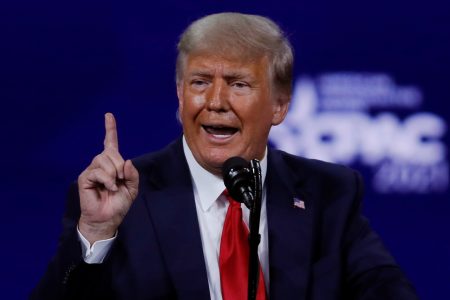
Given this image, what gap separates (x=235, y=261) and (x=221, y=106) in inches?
14.4

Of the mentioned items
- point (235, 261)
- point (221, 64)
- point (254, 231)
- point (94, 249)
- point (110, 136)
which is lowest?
point (235, 261)

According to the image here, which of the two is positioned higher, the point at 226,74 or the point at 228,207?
the point at 226,74

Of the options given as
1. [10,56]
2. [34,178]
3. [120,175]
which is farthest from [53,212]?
[120,175]

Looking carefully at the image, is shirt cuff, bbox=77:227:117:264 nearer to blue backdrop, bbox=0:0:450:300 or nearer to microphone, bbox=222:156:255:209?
microphone, bbox=222:156:255:209

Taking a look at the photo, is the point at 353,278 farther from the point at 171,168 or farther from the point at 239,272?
the point at 171,168

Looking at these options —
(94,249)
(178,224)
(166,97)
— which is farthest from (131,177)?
(166,97)

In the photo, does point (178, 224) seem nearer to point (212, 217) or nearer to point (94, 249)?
point (212, 217)

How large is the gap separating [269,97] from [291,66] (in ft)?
0.37

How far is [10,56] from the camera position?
3.21 metres

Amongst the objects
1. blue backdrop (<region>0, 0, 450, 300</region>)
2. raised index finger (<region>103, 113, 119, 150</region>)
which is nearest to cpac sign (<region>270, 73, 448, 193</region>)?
blue backdrop (<region>0, 0, 450, 300</region>)

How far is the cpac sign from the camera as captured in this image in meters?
3.22

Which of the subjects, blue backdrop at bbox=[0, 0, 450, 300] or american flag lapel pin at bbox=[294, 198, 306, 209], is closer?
american flag lapel pin at bbox=[294, 198, 306, 209]

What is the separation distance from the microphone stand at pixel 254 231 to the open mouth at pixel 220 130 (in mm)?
557

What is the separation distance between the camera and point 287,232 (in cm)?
233
